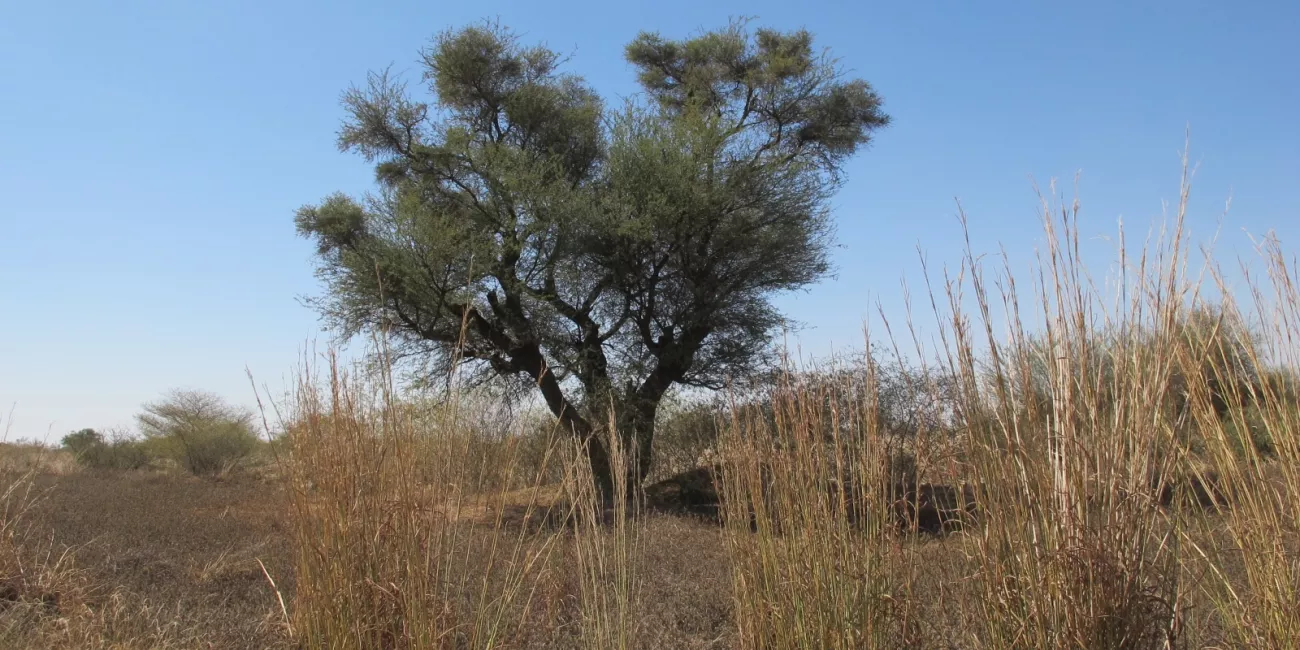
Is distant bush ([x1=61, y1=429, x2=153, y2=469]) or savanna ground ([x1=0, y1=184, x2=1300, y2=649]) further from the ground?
distant bush ([x1=61, y1=429, x2=153, y2=469])

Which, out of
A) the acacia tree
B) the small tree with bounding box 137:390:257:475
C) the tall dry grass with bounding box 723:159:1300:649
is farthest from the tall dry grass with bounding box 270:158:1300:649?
the small tree with bounding box 137:390:257:475

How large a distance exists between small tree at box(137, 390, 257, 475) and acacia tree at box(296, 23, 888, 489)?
21.1 feet

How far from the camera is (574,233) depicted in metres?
11.2

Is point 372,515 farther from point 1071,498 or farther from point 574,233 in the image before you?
point 574,233

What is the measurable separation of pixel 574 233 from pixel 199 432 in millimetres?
10143

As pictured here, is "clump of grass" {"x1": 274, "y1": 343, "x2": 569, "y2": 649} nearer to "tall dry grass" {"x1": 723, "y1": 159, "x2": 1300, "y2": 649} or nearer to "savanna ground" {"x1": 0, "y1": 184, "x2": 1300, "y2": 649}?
"savanna ground" {"x1": 0, "y1": 184, "x2": 1300, "y2": 649}

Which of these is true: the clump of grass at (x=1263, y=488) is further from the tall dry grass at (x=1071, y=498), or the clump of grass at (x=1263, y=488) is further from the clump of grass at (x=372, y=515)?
the clump of grass at (x=372, y=515)

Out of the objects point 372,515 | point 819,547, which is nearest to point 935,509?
point 819,547

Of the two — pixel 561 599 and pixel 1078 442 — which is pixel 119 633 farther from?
pixel 1078 442

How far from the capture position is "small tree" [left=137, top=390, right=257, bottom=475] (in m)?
16.5

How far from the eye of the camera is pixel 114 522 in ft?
25.0

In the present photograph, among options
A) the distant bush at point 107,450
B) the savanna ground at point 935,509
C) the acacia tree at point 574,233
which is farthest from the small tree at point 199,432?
the savanna ground at point 935,509

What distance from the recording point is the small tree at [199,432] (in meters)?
16.5

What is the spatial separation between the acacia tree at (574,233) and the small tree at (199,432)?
6445 millimetres
